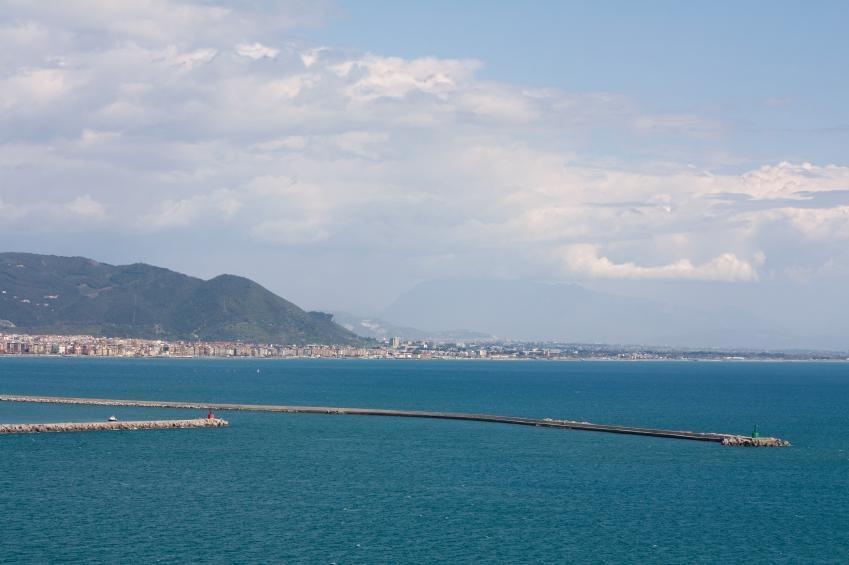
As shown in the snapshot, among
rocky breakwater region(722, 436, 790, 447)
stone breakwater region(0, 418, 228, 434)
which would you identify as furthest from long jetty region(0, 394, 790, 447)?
stone breakwater region(0, 418, 228, 434)

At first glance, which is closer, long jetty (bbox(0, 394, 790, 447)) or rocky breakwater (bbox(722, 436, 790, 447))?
rocky breakwater (bbox(722, 436, 790, 447))

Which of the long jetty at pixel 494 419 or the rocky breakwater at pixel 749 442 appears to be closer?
the rocky breakwater at pixel 749 442

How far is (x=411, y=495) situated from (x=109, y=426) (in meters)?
44.5

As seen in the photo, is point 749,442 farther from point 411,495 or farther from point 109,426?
point 109,426

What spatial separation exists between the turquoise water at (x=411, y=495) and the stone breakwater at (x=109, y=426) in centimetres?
294

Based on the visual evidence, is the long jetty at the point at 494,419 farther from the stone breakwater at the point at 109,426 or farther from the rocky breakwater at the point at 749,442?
the stone breakwater at the point at 109,426

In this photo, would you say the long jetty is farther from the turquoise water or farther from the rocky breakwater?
the turquoise water

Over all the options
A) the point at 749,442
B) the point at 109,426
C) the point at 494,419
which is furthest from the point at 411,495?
the point at 494,419

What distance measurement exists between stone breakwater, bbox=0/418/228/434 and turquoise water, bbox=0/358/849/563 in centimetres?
294

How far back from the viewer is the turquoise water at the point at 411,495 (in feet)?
162

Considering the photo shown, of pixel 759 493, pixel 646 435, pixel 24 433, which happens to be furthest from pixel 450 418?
pixel 759 493

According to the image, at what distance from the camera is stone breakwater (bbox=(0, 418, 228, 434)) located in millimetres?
92188

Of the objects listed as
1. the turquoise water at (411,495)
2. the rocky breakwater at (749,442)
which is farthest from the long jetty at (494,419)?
the turquoise water at (411,495)

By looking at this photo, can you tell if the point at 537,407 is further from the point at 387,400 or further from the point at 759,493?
the point at 759,493
